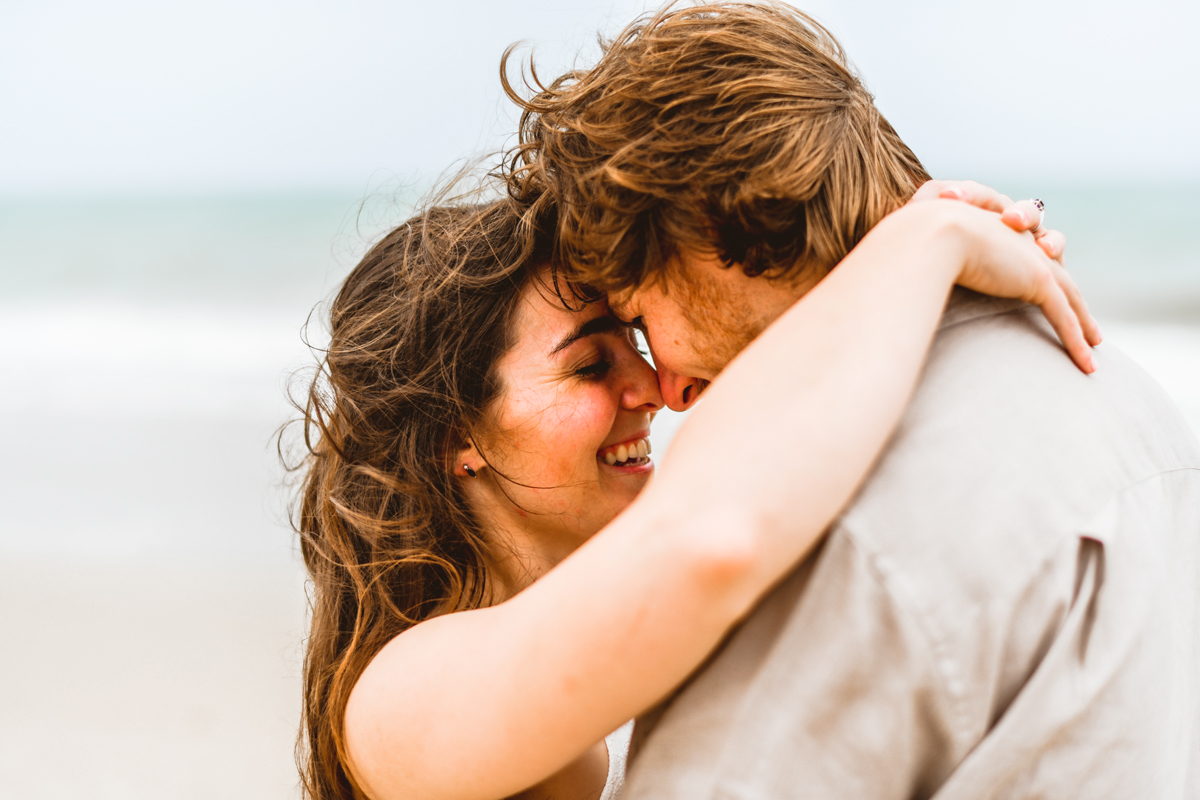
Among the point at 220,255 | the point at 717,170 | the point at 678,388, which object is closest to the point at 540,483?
the point at 678,388

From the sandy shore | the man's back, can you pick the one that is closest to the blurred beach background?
the sandy shore

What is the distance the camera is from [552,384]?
1.90 metres

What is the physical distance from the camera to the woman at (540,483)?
94cm

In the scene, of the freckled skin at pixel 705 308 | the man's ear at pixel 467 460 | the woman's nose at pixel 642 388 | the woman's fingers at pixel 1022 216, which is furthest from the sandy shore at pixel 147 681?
the woman's fingers at pixel 1022 216

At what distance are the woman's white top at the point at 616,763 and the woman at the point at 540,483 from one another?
1.7 inches

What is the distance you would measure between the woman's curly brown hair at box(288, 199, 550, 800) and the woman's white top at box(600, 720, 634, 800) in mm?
500

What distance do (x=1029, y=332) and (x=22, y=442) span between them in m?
7.21

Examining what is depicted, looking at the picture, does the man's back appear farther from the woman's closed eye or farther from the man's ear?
the man's ear

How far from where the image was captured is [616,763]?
84.8 inches

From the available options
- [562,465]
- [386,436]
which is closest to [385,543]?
[386,436]

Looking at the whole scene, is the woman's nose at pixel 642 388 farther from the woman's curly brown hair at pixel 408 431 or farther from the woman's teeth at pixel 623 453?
the woman's curly brown hair at pixel 408 431

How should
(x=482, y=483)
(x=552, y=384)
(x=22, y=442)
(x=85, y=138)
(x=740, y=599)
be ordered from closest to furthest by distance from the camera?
1. (x=740, y=599)
2. (x=552, y=384)
3. (x=482, y=483)
4. (x=22, y=442)
5. (x=85, y=138)

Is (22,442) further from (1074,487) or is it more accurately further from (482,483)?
(1074,487)

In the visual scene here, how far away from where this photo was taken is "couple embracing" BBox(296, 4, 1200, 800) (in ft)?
3.16
